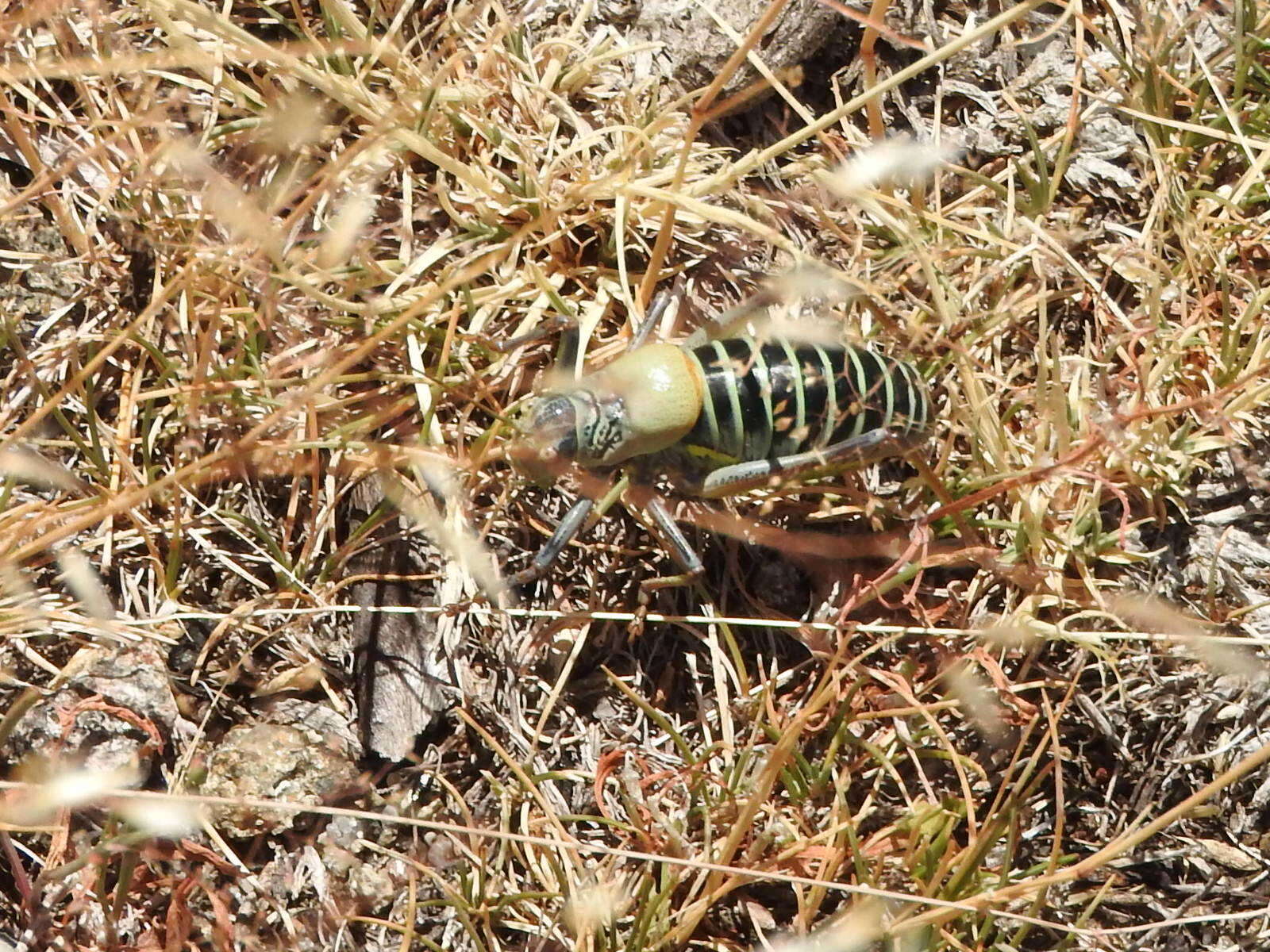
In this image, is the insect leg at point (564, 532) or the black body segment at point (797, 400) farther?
the insect leg at point (564, 532)

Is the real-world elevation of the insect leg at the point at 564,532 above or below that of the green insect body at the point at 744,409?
below

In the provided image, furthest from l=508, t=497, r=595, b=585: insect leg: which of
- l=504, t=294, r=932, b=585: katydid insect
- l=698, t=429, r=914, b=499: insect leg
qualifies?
l=698, t=429, r=914, b=499: insect leg

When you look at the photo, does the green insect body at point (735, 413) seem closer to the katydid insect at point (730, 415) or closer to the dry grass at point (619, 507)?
the katydid insect at point (730, 415)

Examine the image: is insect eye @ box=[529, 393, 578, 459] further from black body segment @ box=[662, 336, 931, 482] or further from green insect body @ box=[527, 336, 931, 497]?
black body segment @ box=[662, 336, 931, 482]

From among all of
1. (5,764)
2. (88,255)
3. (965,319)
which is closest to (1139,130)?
(965,319)

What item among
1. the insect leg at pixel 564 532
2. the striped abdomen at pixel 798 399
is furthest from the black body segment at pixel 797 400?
the insect leg at pixel 564 532

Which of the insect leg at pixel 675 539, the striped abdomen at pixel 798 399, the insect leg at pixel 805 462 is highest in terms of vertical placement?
the striped abdomen at pixel 798 399

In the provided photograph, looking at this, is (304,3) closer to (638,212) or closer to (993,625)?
(638,212)
